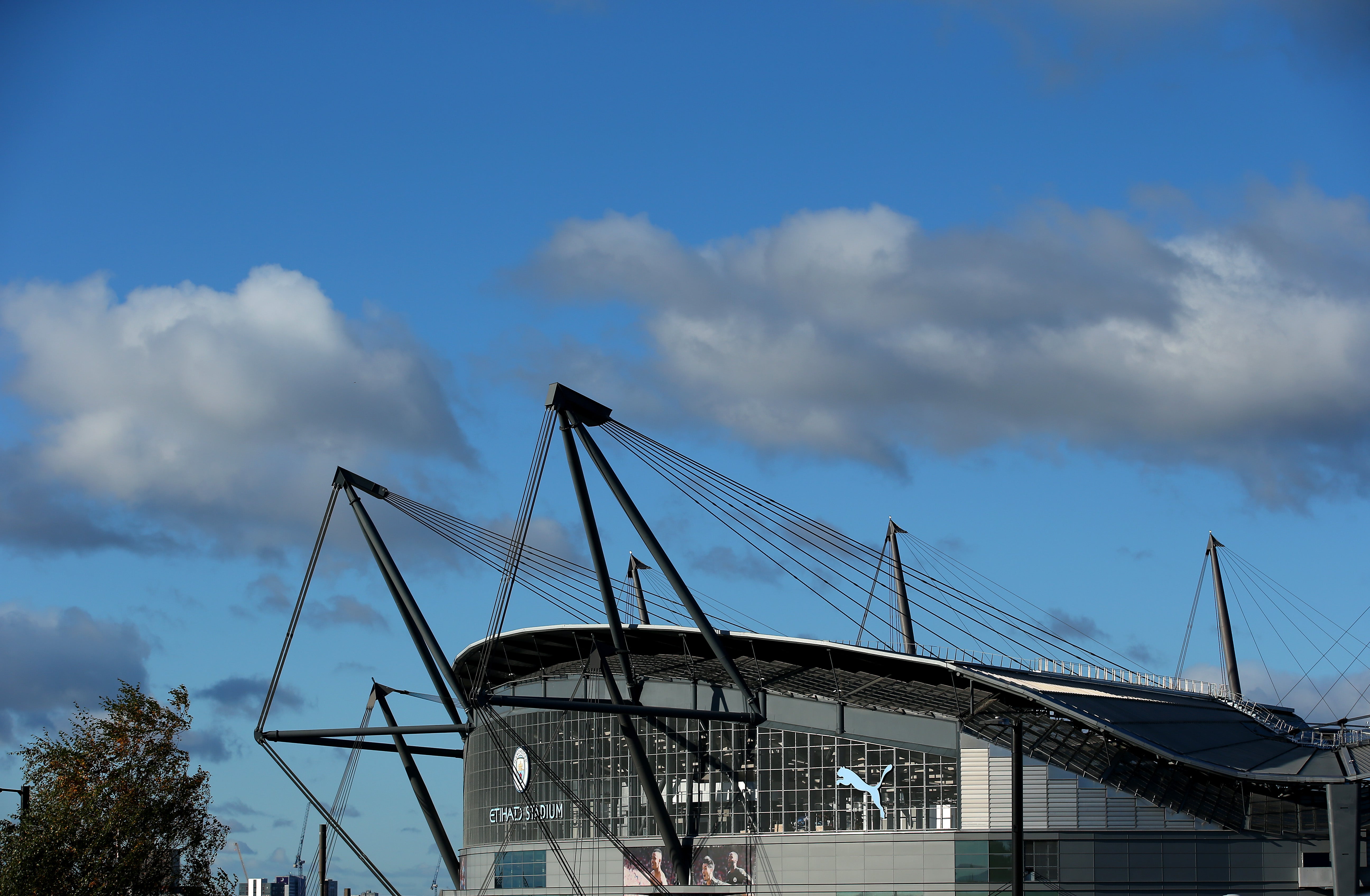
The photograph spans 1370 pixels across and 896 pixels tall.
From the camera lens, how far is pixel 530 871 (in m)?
82.2

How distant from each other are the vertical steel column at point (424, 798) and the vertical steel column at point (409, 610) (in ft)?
27.0

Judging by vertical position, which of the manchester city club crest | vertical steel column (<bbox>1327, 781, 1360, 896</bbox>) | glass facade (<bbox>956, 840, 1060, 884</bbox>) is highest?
the manchester city club crest

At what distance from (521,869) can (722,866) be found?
1484cm

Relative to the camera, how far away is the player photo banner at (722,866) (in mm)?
72625

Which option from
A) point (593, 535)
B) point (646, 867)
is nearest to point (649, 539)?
point (593, 535)

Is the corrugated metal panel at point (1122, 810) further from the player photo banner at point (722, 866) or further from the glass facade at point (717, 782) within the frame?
the player photo banner at point (722, 866)

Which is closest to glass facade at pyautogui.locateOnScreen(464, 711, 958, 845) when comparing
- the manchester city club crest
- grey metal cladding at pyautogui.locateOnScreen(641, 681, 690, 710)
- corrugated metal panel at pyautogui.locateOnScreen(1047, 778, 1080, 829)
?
the manchester city club crest

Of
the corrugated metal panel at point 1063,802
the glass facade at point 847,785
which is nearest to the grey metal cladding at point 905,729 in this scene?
Result: the glass facade at point 847,785

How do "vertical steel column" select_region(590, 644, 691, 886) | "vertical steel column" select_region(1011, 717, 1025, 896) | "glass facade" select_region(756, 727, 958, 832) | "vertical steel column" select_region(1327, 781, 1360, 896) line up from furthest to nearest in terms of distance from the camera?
"vertical steel column" select_region(590, 644, 691, 886), "glass facade" select_region(756, 727, 958, 832), "vertical steel column" select_region(1327, 781, 1360, 896), "vertical steel column" select_region(1011, 717, 1025, 896)

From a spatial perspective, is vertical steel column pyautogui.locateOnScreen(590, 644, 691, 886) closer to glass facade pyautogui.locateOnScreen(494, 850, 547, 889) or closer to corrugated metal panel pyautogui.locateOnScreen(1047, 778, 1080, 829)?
glass facade pyautogui.locateOnScreen(494, 850, 547, 889)

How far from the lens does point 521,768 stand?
84.6 meters

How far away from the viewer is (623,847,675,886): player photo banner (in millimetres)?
74938

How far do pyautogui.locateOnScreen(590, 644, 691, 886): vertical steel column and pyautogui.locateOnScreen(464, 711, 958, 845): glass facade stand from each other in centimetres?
215

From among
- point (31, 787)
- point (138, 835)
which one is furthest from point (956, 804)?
point (31, 787)
